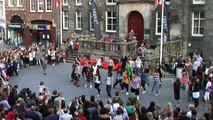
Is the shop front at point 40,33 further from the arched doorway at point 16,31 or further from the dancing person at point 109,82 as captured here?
the dancing person at point 109,82

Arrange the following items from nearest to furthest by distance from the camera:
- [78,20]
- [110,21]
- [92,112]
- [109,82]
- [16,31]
Result: 1. [92,112]
2. [109,82]
3. [110,21]
4. [78,20]
5. [16,31]

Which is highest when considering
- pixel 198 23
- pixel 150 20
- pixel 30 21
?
pixel 30 21

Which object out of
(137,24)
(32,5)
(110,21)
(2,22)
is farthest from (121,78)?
(2,22)

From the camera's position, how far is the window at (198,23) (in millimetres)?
30891

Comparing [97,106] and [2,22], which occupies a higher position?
[2,22]

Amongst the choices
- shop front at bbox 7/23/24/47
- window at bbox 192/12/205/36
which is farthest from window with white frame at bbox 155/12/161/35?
shop front at bbox 7/23/24/47

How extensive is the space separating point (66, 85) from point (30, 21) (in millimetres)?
23260

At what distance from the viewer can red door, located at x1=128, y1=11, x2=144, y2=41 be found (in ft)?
113

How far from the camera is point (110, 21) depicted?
37000 millimetres

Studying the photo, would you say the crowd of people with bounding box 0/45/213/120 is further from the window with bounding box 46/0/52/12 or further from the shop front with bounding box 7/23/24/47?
the shop front with bounding box 7/23/24/47

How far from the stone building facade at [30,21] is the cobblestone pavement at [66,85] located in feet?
41.0

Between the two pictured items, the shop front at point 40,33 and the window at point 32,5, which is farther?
the window at point 32,5

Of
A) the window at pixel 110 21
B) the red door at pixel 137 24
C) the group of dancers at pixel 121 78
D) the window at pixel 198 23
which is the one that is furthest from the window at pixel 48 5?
the group of dancers at pixel 121 78

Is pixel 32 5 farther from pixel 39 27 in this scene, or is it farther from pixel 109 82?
pixel 109 82
